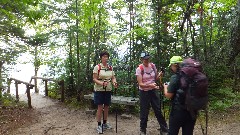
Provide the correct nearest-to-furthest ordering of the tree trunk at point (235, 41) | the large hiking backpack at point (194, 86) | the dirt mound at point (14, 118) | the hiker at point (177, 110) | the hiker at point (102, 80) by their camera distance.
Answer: the large hiking backpack at point (194, 86) < the hiker at point (177, 110) < the hiker at point (102, 80) < the dirt mound at point (14, 118) < the tree trunk at point (235, 41)

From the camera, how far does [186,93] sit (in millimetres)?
3771

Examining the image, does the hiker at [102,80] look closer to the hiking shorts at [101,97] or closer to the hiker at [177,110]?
the hiking shorts at [101,97]

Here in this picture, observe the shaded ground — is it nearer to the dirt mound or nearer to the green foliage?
the dirt mound

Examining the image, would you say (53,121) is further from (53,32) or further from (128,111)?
(53,32)

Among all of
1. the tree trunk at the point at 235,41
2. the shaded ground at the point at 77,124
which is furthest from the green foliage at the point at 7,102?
the tree trunk at the point at 235,41

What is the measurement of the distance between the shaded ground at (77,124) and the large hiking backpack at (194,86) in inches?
118

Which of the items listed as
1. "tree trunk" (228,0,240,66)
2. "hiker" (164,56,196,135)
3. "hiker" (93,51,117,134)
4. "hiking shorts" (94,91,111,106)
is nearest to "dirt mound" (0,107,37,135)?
"hiking shorts" (94,91,111,106)

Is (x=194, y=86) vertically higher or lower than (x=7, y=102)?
higher

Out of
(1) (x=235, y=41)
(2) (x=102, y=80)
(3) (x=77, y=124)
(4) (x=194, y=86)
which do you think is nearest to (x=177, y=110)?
(4) (x=194, y=86)

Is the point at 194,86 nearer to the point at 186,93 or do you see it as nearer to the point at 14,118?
the point at 186,93

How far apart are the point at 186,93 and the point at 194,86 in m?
0.20

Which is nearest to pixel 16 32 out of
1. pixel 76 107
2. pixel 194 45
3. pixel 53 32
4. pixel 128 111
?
pixel 53 32

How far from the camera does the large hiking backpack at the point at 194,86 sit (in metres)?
3.62

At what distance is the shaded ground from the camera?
6.72 metres
